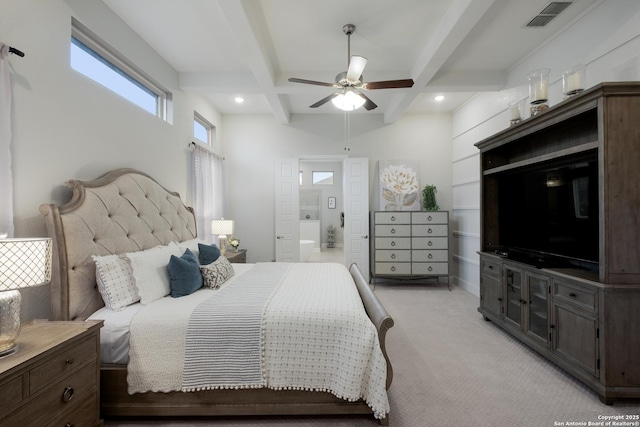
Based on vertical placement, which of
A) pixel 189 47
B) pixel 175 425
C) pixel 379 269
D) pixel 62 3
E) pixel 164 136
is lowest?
pixel 175 425

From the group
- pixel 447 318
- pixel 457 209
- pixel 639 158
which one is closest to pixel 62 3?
pixel 639 158

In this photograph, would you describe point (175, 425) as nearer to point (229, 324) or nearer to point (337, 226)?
point (229, 324)

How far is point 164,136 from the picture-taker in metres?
3.24

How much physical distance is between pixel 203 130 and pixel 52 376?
397cm

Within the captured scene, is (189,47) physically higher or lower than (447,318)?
higher

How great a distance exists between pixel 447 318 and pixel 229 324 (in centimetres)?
269

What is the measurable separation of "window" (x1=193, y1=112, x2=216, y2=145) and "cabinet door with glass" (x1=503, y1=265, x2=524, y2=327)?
4.18m

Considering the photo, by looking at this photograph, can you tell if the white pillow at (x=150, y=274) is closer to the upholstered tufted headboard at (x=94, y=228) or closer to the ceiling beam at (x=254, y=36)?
the upholstered tufted headboard at (x=94, y=228)

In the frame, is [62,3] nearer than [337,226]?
Yes

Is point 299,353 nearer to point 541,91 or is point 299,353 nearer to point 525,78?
point 541,91

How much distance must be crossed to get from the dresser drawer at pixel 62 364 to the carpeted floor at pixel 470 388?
1.90ft

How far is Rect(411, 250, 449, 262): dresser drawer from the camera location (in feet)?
15.0

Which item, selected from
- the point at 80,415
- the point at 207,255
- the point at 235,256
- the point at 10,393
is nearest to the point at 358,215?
the point at 235,256

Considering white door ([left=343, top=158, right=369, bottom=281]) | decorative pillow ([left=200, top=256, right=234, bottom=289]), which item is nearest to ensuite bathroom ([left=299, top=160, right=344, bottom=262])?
white door ([left=343, top=158, right=369, bottom=281])
